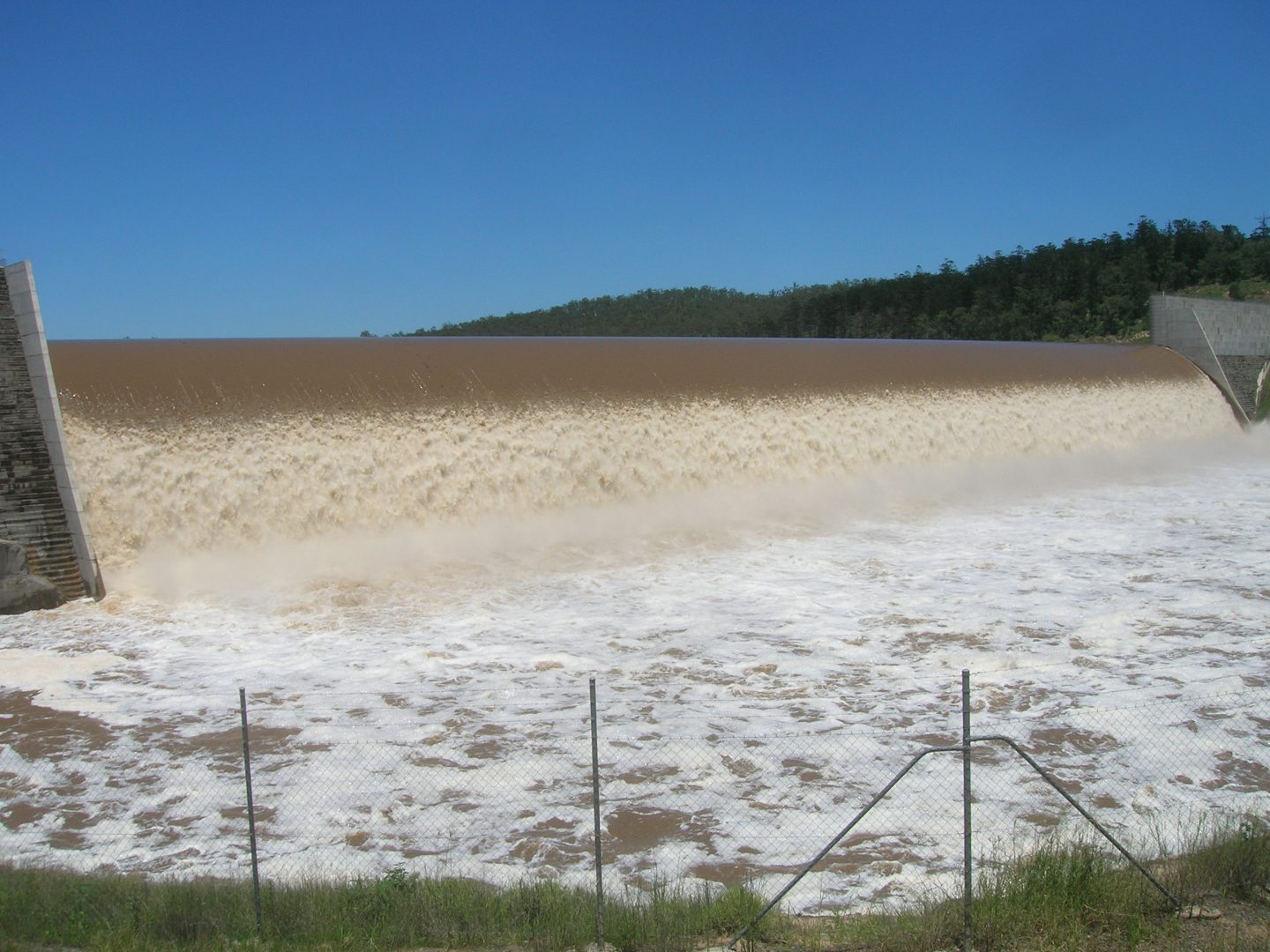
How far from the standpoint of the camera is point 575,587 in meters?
11.7

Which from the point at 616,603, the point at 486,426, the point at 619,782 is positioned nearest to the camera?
the point at 619,782

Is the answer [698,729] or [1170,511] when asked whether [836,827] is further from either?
[1170,511]

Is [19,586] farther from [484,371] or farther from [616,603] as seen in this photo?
[484,371]

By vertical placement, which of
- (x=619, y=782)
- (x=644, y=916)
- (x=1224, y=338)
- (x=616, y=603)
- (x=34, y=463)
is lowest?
(x=619, y=782)

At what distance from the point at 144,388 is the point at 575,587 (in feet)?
20.5

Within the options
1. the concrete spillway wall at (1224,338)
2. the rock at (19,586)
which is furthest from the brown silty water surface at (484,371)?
the concrete spillway wall at (1224,338)

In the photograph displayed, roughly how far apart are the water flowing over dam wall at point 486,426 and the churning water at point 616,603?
2.1 inches

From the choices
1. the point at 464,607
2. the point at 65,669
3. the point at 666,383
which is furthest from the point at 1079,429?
the point at 65,669

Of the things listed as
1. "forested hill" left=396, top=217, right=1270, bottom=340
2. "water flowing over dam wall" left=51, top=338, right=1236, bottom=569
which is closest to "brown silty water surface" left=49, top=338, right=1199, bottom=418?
"water flowing over dam wall" left=51, top=338, right=1236, bottom=569

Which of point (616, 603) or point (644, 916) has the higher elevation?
point (644, 916)

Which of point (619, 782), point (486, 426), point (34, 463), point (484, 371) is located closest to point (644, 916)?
point (619, 782)

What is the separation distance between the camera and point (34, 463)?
11406mm

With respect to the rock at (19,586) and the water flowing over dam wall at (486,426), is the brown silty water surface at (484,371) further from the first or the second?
the rock at (19,586)

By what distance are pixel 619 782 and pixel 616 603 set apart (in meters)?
4.51
